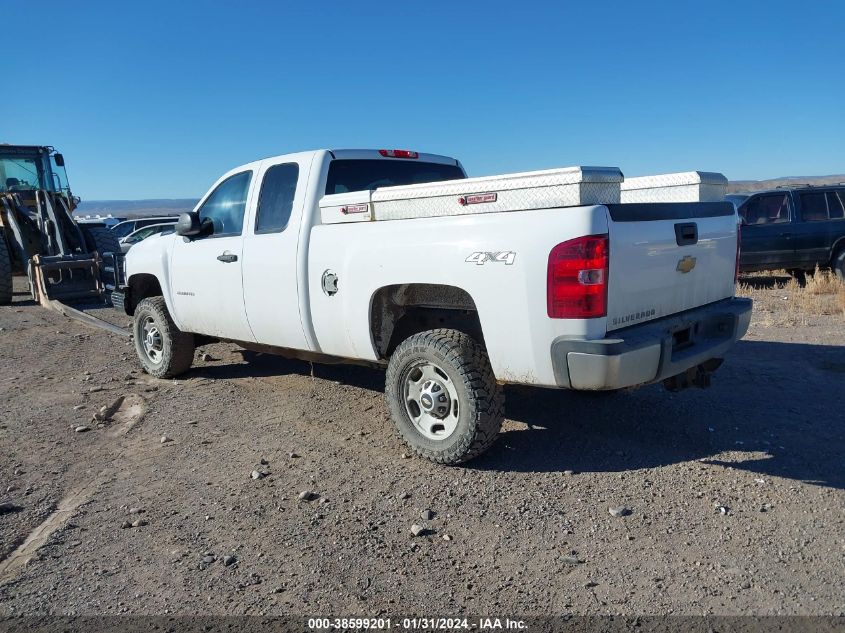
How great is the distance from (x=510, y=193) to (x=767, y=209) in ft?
32.6

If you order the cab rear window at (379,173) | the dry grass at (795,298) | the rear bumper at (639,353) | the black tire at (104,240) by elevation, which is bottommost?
the dry grass at (795,298)

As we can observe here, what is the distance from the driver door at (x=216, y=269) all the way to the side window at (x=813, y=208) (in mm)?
10019

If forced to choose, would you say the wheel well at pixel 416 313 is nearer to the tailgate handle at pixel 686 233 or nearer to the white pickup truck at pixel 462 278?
the white pickup truck at pixel 462 278

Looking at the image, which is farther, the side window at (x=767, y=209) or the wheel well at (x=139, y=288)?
the side window at (x=767, y=209)

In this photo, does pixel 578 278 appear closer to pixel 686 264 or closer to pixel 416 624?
pixel 686 264

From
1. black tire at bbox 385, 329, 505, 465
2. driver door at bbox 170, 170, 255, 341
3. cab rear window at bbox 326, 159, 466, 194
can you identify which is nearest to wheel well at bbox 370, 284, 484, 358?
black tire at bbox 385, 329, 505, 465

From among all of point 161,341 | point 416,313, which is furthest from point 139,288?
point 416,313

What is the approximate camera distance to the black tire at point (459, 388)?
421 centimetres

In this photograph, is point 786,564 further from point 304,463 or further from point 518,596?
point 304,463

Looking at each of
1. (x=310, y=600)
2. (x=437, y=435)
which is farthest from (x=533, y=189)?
(x=310, y=600)

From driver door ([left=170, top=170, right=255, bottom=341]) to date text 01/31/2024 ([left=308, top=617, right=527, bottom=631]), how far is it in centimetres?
333

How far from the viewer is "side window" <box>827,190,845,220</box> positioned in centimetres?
1180

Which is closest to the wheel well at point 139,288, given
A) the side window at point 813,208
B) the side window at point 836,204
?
the side window at point 813,208

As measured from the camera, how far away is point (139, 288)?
24.8 ft
